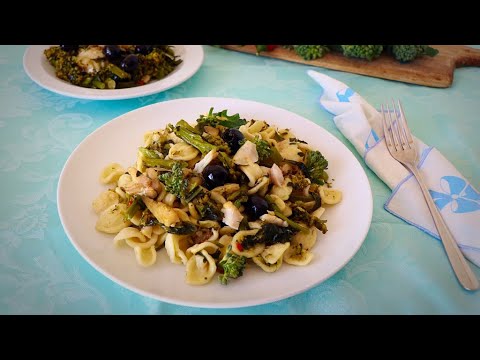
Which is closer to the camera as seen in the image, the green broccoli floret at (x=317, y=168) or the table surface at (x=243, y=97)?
the table surface at (x=243, y=97)

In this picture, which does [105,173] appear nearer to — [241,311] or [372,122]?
[241,311]

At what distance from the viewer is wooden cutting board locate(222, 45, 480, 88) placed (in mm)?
3682

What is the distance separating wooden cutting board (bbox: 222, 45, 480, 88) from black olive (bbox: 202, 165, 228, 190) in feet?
7.22

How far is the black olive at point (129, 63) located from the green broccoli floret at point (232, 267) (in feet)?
6.70

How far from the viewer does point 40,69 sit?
3266 mm

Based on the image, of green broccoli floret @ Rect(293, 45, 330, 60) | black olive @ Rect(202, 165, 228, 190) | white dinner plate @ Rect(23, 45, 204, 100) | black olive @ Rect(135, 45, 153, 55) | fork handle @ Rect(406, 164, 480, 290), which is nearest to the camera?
fork handle @ Rect(406, 164, 480, 290)

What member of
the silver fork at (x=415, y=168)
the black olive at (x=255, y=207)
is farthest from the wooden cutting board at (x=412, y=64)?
the black olive at (x=255, y=207)

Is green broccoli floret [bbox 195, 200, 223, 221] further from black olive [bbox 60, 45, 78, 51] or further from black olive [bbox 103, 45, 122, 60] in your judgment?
black olive [bbox 60, 45, 78, 51]

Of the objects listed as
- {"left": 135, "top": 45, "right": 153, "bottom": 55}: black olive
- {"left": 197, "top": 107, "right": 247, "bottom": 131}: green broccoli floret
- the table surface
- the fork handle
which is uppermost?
{"left": 197, "top": 107, "right": 247, "bottom": 131}: green broccoli floret

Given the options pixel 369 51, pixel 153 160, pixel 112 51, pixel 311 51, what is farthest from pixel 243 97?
pixel 153 160

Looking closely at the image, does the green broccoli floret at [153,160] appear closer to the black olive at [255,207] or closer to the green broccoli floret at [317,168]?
the black olive at [255,207]

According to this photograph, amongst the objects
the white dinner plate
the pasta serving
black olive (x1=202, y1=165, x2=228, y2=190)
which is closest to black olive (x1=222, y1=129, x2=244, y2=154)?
the pasta serving

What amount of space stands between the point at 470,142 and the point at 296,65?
67.0 inches

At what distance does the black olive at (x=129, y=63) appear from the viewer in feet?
10.7
